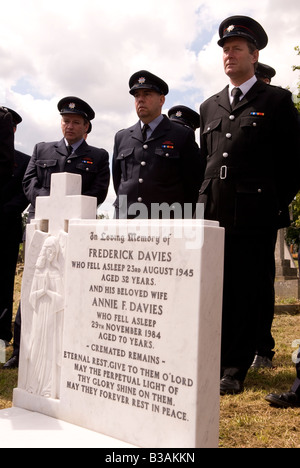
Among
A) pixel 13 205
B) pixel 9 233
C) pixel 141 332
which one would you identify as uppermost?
pixel 13 205

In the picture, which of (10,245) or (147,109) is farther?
(10,245)

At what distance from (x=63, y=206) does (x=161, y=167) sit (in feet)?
4.60

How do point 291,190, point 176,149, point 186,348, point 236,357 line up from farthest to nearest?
point 176,149 < point 291,190 < point 236,357 < point 186,348

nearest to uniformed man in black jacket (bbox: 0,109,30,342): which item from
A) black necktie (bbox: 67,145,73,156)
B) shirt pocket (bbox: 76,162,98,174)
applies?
black necktie (bbox: 67,145,73,156)

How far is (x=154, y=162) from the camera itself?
4402 millimetres

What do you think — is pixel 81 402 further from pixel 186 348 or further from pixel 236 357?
pixel 236 357

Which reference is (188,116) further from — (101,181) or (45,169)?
(45,169)

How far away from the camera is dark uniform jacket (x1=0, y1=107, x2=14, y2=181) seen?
445cm

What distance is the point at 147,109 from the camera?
4.52 meters

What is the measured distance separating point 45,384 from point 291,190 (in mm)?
2245

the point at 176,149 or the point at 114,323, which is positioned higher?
the point at 176,149

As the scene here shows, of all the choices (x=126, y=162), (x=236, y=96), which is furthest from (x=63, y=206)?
(x=236, y=96)

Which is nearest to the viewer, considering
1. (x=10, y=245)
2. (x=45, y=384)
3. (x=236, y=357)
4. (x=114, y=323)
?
(x=114, y=323)

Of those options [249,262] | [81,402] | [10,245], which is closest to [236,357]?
[249,262]
